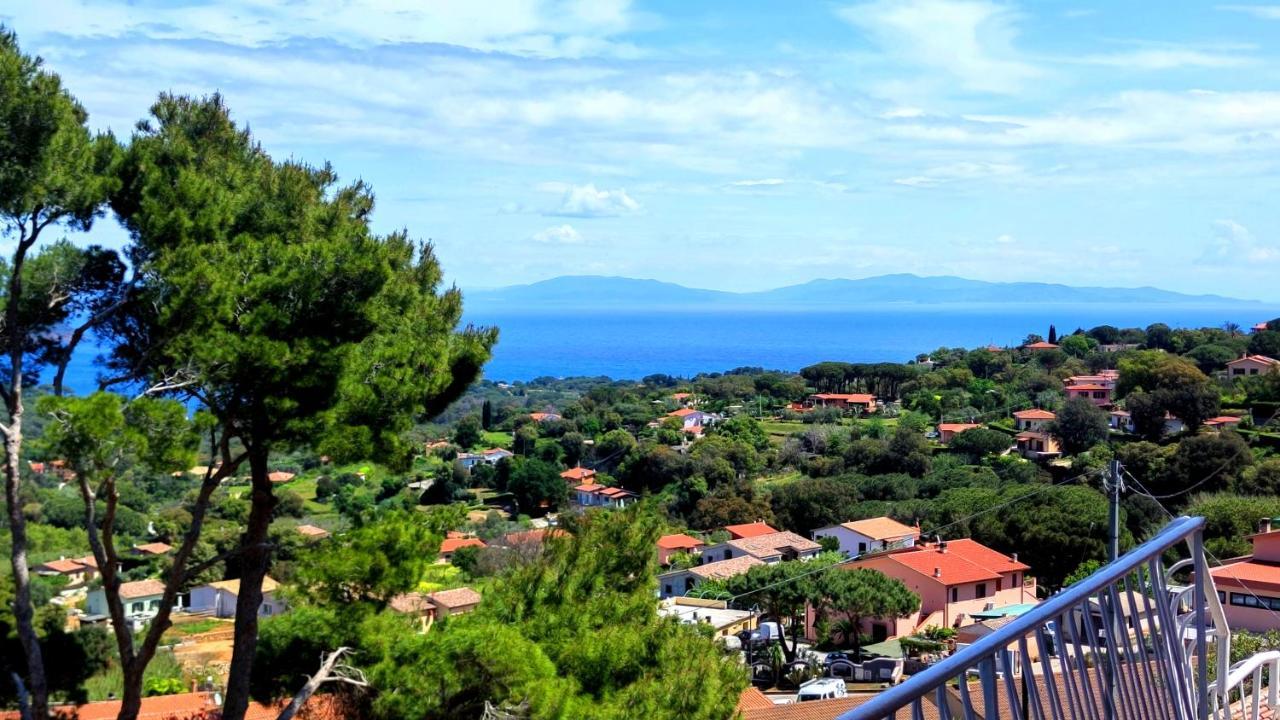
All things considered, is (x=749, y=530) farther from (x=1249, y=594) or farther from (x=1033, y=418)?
(x=1249, y=594)

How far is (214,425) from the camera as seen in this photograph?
5.69 metres

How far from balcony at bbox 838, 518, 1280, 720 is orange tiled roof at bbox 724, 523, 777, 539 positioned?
2867 centimetres

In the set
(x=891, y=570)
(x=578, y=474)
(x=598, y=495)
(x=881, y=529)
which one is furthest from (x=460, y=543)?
(x=578, y=474)

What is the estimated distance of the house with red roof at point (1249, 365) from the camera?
148 ft

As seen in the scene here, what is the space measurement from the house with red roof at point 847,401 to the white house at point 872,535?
1084 inches

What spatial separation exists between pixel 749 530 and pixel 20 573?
1077 inches

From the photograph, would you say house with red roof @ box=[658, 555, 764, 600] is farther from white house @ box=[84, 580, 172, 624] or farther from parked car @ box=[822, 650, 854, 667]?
white house @ box=[84, 580, 172, 624]

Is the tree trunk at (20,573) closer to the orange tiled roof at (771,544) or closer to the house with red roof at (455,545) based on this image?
the house with red roof at (455,545)

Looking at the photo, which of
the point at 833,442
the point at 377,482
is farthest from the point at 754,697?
the point at 377,482

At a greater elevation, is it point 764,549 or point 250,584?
point 250,584

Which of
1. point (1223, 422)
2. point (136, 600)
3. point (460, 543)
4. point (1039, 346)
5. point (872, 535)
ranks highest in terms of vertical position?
point (1039, 346)

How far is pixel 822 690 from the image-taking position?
572 inches

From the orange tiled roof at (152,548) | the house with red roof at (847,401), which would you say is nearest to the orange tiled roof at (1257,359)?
the house with red roof at (847,401)

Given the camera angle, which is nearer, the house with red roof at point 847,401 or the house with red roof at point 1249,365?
the house with red roof at point 1249,365
